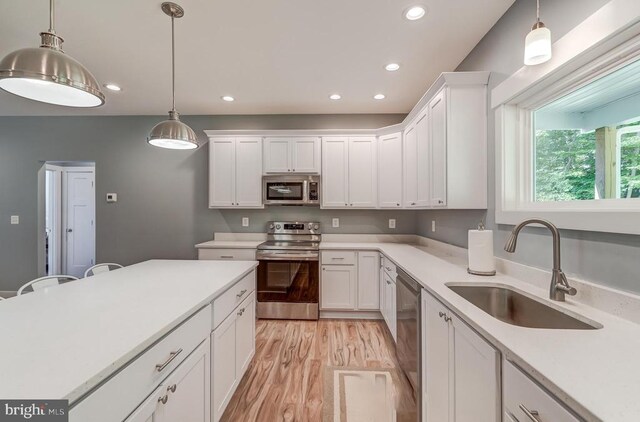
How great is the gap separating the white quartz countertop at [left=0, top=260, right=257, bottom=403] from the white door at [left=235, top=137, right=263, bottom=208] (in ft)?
6.22

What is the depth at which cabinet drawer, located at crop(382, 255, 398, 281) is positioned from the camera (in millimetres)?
2461

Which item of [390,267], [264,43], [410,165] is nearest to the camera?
[264,43]

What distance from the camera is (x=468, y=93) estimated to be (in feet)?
6.43

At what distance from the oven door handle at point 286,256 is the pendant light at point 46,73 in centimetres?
217

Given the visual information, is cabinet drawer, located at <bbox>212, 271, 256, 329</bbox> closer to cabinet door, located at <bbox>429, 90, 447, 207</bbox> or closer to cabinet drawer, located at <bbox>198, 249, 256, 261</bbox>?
cabinet drawer, located at <bbox>198, 249, 256, 261</bbox>

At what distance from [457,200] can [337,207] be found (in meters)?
1.70

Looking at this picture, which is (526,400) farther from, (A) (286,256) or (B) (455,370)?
(A) (286,256)

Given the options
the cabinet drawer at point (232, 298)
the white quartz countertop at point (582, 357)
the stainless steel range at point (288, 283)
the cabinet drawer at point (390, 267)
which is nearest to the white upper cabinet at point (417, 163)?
the cabinet drawer at point (390, 267)

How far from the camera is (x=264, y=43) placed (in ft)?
6.93

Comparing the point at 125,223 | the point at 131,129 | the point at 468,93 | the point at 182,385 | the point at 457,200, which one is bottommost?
the point at 182,385

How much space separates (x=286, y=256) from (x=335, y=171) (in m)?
1.28

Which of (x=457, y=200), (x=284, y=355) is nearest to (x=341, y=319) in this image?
(x=284, y=355)

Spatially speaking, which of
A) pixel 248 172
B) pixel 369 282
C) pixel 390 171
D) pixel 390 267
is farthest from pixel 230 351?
pixel 390 171

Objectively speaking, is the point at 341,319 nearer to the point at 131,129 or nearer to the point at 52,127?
the point at 131,129
